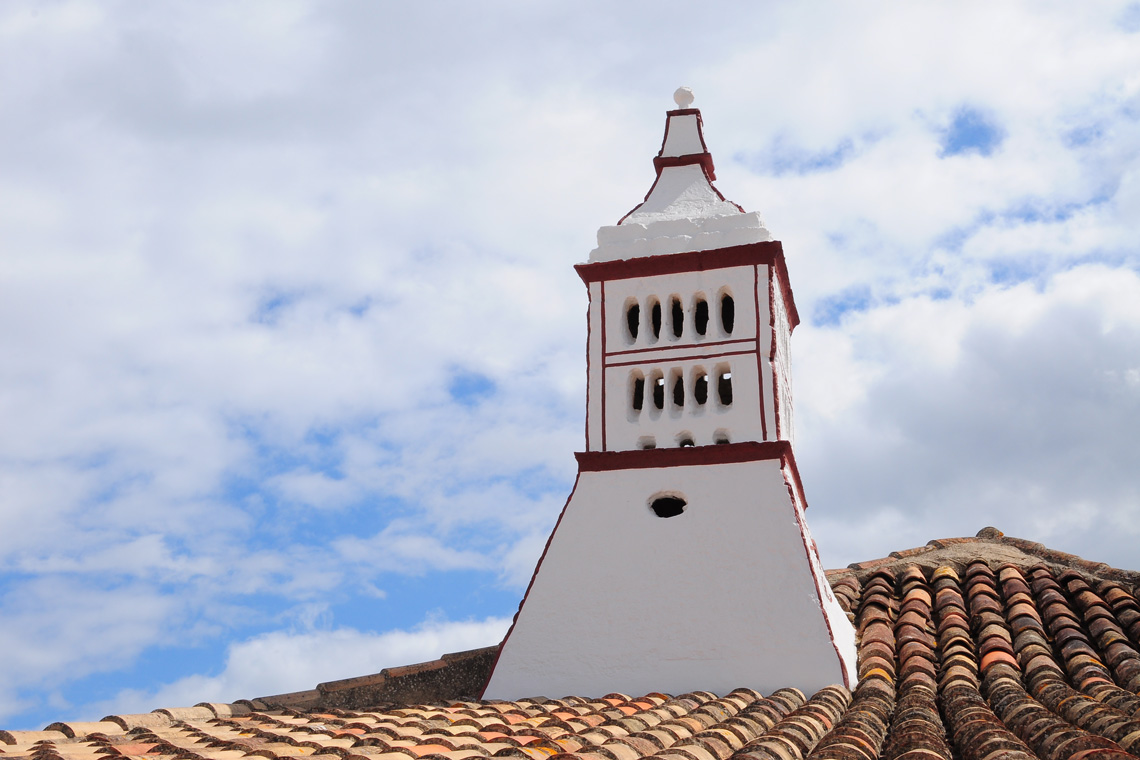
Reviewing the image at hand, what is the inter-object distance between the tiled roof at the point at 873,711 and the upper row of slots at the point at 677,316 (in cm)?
301

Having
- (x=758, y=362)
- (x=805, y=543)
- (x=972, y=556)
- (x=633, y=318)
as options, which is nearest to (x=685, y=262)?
(x=633, y=318)

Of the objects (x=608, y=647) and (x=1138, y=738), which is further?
(x=608, y=647)

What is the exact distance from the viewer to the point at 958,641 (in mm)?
8922

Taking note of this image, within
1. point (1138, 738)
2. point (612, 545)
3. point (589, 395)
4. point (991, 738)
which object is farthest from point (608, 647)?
point (1138, 738)

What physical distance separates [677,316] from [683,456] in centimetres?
156

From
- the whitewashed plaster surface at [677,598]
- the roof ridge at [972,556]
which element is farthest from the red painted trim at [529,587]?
the roof ridge at [972,556]

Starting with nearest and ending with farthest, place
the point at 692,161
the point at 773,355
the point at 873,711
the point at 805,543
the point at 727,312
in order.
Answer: the point at 873,711
the point at 805,543
the point at 773,355
the point at 727,312
the point at 692,161

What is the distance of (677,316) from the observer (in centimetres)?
1038

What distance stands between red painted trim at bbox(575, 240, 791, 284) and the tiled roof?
A: 3.47m

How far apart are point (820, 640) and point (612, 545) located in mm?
1935

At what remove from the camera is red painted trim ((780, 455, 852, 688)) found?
8.23 metres

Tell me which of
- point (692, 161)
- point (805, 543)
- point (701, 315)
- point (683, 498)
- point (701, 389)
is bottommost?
point (805, 543)

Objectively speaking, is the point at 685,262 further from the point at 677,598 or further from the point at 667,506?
the point at 677,598

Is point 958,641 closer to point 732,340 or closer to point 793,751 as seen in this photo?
point 732,340
